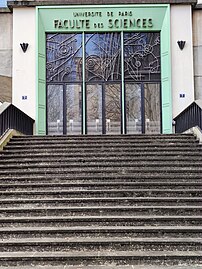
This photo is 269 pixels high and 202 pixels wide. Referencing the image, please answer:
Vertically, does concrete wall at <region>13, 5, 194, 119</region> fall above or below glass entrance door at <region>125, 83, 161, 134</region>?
above

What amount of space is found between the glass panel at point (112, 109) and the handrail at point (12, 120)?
285 centimetres

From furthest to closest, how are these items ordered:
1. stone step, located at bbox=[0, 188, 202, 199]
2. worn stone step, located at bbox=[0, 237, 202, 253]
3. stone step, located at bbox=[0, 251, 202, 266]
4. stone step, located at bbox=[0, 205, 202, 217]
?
1. stone step, located at bbox=[0, 188, 202, 199]
2. stone step, located at bbox=[0, 205, 202, 217]
3. worn stone step, located at bbox=[0, 237, 202, 253]
4. stone step, located at bbox=[0, 251, 202, 266]

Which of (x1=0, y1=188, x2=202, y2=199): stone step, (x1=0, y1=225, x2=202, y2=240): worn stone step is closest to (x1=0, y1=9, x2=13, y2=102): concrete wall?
(x1=0, y1=188, x2=202, y2=199): stone step

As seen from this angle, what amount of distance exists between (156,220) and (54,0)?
10373 millimetres

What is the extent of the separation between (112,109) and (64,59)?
250 cm

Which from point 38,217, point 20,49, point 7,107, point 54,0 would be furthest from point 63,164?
point 54,0

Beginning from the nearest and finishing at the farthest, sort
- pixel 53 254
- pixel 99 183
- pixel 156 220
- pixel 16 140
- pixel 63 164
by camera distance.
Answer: pixel 53 254 → pixel 156 220 → pixel 99 183 → pixel 63 164 → pixel 16 140

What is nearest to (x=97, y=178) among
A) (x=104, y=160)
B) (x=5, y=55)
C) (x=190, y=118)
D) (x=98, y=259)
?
(x=104, y=160)

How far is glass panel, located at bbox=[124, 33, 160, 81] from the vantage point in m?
13.8

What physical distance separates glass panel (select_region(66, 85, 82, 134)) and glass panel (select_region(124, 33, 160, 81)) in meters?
1.86

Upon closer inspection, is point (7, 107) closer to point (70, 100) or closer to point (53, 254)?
point (70, 100)

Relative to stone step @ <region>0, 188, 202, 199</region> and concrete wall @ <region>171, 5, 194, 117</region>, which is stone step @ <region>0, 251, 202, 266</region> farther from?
concrete wall @ <region>171, 5, 194, 117</region>

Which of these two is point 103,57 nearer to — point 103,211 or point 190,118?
point 190,118

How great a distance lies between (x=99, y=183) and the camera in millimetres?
7051
